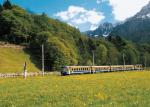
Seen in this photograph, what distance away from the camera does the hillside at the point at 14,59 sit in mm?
142087

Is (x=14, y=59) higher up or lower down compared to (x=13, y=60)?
higher up

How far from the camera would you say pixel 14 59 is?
156m

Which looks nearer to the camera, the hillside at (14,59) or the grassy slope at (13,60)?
the grassy slope at (13,60)

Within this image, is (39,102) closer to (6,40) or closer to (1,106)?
(1,106)

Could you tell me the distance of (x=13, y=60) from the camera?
506ft

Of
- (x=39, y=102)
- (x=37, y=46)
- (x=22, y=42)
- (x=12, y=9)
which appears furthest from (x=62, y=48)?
(x=39, y=102)

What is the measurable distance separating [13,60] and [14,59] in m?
1.67

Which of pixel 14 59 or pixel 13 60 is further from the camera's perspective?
pixel 14 59

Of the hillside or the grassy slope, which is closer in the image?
the grassy slope

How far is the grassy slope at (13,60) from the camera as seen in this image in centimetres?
14068

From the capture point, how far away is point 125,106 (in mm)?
18469

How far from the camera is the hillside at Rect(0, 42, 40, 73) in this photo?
142087mm

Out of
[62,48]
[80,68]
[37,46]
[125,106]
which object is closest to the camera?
[125,106]

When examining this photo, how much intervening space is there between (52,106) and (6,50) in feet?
485
